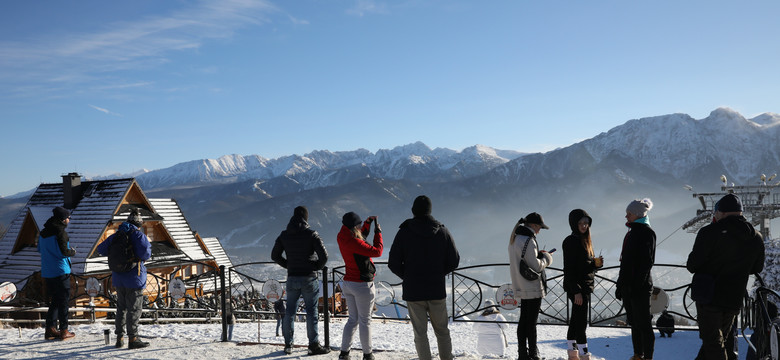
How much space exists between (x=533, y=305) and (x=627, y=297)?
1026 millimetres

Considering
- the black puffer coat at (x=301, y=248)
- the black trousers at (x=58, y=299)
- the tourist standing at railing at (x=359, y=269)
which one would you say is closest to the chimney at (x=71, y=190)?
the black trousers at (x=58, y=299)

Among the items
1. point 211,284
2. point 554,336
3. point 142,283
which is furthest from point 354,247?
point 211,284

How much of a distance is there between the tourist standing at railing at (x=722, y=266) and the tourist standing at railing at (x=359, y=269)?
3.29 meters

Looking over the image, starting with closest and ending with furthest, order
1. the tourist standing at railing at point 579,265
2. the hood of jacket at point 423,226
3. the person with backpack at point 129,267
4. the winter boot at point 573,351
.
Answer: the hood of jacket at point 423,226
the tourist standing at railing at point 579,265
the winter boot at point 573,351
the person with backpack at point 129,267

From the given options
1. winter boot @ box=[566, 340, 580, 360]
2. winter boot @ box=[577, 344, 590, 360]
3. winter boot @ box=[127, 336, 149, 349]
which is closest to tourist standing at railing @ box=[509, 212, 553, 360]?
winter boot @ box=[566, 340, 580, 360]

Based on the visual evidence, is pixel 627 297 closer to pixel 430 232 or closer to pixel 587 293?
pixel 587 293

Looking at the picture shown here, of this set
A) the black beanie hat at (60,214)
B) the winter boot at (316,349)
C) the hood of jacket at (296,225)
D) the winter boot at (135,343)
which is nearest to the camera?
the hood of jacket at (296,225)

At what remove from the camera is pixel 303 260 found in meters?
6.41

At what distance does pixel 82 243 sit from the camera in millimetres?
22938

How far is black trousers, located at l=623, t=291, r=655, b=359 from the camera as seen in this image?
5379 millimetres

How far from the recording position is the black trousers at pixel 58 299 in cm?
743

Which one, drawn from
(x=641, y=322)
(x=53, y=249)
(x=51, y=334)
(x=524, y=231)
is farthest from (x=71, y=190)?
(x=641, y=322)

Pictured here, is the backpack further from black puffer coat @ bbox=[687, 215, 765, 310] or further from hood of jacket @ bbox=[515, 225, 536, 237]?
black puffer coat @ bbox=[687, 215, 765, 310]

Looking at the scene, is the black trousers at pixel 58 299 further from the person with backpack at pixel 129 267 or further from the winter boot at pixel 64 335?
the person with backpack at pixel 129 267
